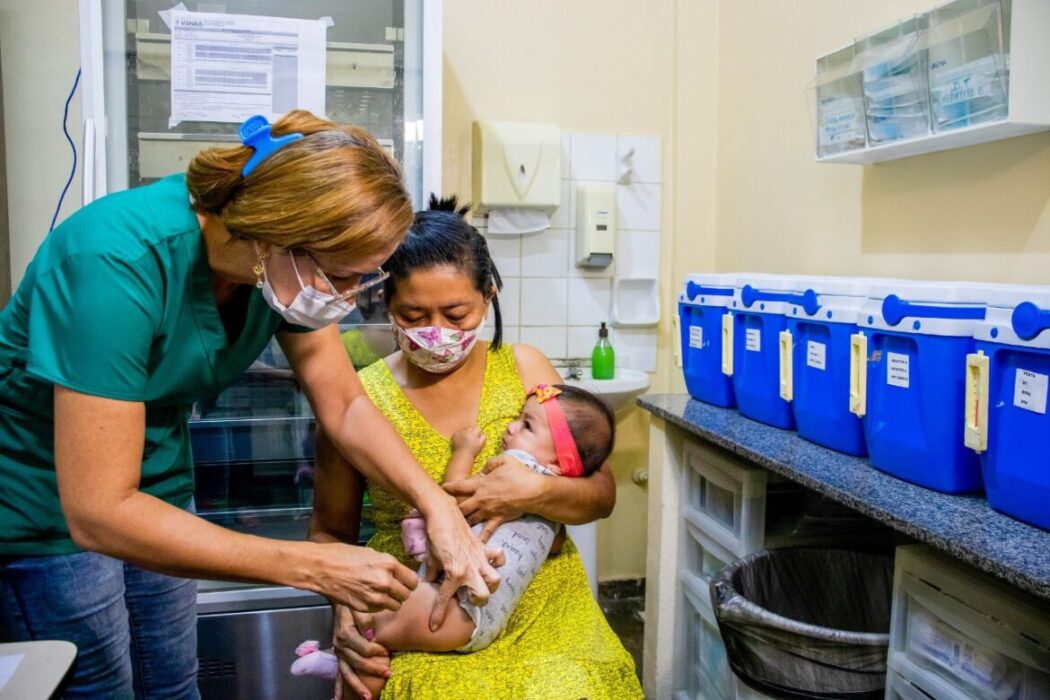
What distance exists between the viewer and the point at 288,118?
107cm

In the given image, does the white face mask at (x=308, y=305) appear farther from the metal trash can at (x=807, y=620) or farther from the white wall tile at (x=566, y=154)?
the white wall tile at (x=566, y=154)

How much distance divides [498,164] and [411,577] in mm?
1839

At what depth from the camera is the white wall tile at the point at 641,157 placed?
2.94 m

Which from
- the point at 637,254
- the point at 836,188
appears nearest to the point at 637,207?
the point at 637,254

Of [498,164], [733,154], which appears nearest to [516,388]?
[498,164]

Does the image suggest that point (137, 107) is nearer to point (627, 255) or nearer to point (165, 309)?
point (165, 309)

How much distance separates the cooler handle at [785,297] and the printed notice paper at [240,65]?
54.5 inches

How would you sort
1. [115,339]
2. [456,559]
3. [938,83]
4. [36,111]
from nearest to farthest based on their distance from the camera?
[115,339] < [456,559] < [938,83] < [36,111]

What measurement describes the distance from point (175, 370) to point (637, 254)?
2119 millimetres

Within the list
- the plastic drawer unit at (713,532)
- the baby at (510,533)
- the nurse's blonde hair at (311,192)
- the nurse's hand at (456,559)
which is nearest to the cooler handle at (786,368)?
the plastic drawer unit at (713,532)

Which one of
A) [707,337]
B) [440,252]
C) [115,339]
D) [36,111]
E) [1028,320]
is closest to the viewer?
[115,339]

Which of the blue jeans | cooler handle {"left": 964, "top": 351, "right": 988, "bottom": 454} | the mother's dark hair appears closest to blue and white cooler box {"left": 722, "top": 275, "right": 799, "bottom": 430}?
cooler handle {"left": 964, "top": 351, "right": 988, "bottom": 454}

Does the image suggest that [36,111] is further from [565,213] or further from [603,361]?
[603,361]

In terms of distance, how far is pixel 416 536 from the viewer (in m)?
1.34
